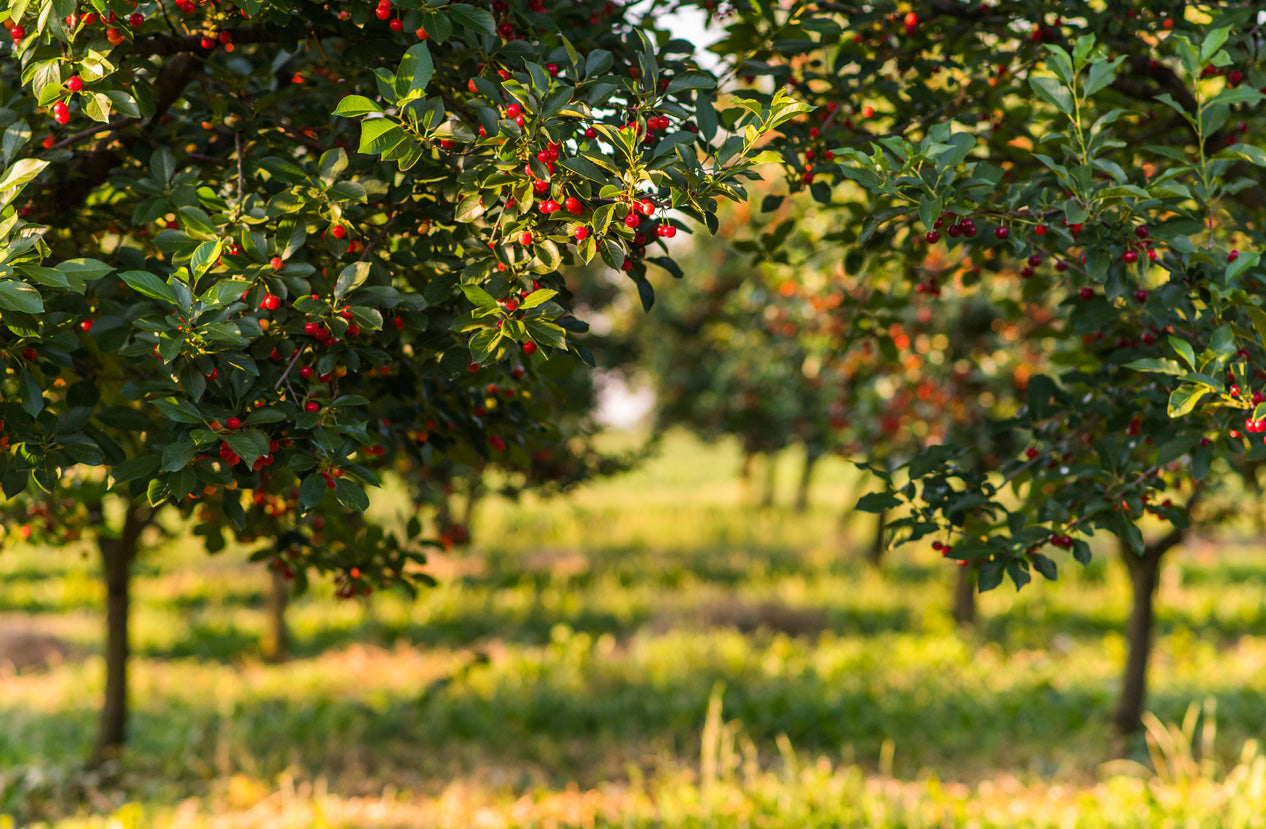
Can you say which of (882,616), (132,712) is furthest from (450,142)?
(882,616)

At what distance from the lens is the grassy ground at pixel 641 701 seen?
4.77 m

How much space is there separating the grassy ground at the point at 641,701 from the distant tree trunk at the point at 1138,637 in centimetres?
17

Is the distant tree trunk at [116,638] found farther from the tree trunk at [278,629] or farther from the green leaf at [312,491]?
the green leaf at [312,491]

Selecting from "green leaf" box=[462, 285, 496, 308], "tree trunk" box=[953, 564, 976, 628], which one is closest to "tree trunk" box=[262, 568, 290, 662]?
"tree trunk" box=[953, 564, 976, 628]

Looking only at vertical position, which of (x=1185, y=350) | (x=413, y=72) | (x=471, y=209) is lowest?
(x=1185, y=350)

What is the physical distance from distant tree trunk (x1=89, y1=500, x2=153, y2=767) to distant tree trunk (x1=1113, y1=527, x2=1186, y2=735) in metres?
6.32

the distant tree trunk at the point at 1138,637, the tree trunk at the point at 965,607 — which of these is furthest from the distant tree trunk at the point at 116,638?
the tree trunk at the point at 965,607

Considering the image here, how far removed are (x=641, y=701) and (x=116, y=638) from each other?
3748 mm

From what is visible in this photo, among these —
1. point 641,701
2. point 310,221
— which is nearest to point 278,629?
point 641,701

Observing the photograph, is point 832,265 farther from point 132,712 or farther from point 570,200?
point 132,712

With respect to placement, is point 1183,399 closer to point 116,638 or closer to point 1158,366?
point 1158,366

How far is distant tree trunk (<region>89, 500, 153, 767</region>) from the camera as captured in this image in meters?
5.27

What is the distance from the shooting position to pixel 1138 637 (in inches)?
239

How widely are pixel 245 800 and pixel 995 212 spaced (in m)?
4.91
